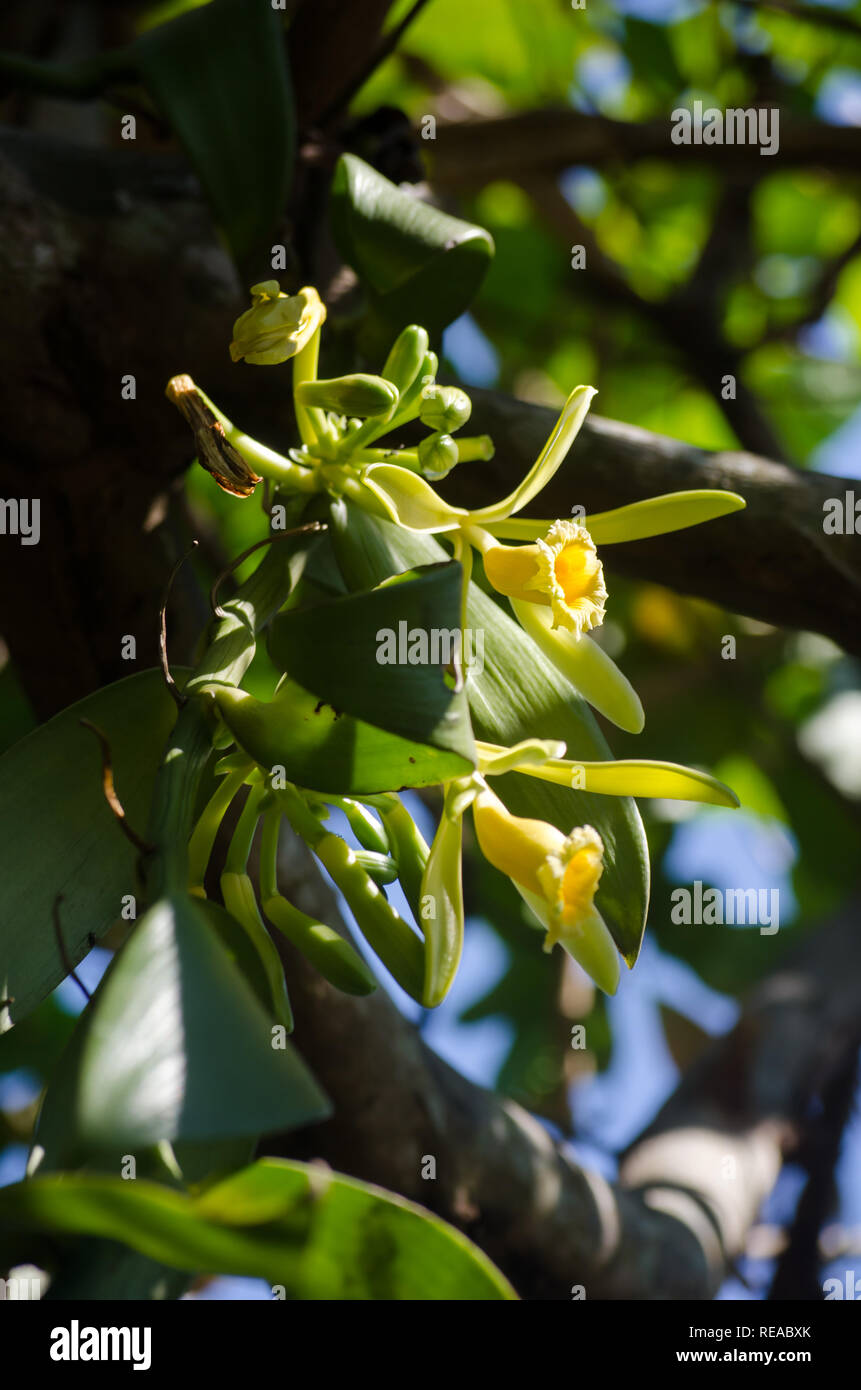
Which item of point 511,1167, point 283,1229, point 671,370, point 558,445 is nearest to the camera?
point 283,1229

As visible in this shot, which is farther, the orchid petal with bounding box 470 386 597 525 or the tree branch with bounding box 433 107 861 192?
the tree branch with bounding box 433 107 861 192

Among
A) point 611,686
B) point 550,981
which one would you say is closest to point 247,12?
point 611,686

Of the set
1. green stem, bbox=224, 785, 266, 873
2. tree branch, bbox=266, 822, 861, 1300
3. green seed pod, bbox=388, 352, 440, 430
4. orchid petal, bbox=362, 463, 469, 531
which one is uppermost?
green seed pod, bbox=388, 352, 440, 430

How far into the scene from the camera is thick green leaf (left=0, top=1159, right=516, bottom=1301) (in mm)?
292

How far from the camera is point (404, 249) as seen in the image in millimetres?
642

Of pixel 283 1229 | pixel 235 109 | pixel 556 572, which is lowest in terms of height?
pixel 283 1229

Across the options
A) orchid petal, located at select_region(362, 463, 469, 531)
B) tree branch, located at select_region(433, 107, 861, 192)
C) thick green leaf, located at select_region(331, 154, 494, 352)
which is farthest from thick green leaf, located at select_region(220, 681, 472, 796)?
tree branch, located at select_region(433, 107, 861, 192)

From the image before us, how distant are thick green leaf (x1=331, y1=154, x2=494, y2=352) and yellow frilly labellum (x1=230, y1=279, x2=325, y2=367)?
134mm

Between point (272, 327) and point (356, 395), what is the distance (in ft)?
0.19

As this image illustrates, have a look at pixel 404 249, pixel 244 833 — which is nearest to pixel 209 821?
pixel 244 833

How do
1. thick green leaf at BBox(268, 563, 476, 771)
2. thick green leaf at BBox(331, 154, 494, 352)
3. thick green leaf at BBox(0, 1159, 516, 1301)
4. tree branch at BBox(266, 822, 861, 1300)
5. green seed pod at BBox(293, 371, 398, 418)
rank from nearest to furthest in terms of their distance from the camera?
thick green leaf at BBox(0, 1159, 516, 1301), thick green leaf at BBox(268, 563, 476, 771), green seed pod at BBox(293, 371, 398, 418), thick green leaf at BBox(331, 154, 494, 352), tree branch at BBox(266, 822, 861, 1300)

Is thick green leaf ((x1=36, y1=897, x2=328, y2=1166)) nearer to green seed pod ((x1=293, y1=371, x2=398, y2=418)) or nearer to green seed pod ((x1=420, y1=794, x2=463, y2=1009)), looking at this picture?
green seed pod ((x1=420, y1=794, x2=463, y2=1009))

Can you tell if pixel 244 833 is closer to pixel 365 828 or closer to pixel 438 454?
pixel 365 828
